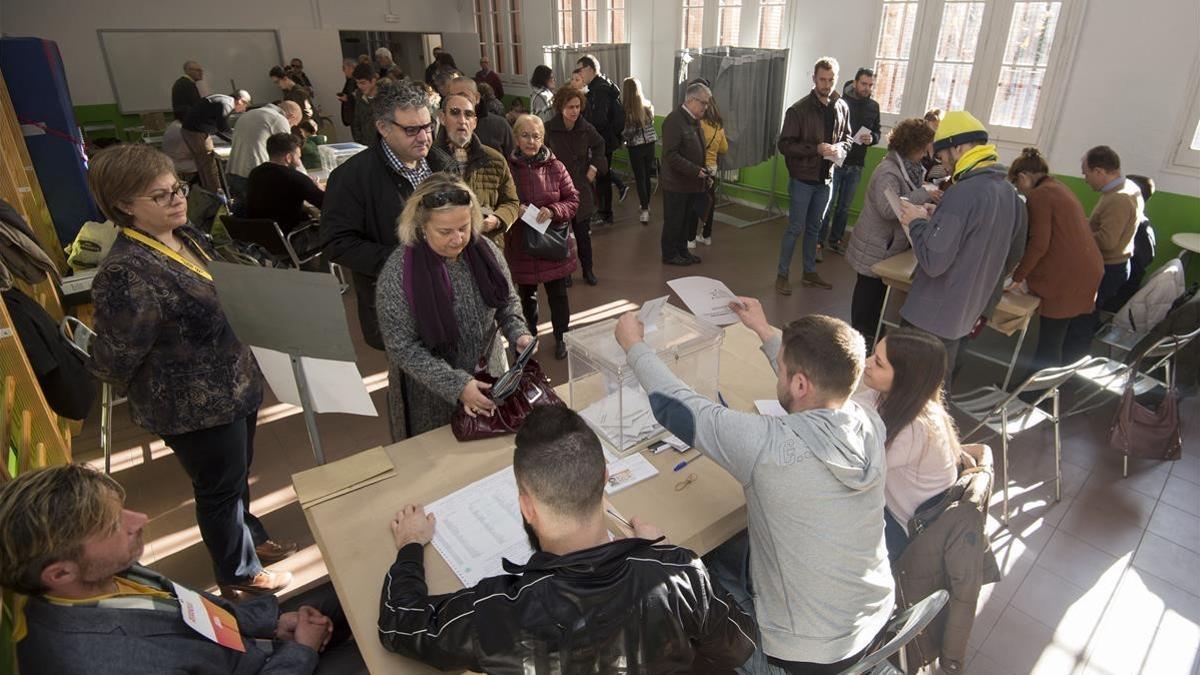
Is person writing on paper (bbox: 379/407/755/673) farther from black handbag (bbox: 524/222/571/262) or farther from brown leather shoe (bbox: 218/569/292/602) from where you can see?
black handbag (bbox: 524/222/571/262)

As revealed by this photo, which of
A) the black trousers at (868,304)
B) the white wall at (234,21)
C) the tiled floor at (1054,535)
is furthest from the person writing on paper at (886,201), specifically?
the white wall at (234,21)

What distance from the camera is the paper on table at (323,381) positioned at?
1.76 meters

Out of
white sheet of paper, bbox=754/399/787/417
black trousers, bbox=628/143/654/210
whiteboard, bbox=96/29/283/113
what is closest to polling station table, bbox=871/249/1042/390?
white sheet of paper, bbox=754/399/787/417

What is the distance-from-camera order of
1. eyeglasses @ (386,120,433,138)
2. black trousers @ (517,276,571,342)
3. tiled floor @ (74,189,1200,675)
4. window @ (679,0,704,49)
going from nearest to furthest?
tiled floor @ (74,189,1200,675)
eyeglasses @ (386,120,433,138)
black trousers @ (517,276,571,342)
window @ (679,0,704,49)

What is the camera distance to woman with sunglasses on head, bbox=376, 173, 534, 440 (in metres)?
2.04

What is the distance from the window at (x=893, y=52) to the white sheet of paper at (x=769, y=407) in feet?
17.6

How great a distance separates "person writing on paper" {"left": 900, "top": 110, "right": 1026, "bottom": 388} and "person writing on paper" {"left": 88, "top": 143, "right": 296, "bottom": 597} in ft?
9.77

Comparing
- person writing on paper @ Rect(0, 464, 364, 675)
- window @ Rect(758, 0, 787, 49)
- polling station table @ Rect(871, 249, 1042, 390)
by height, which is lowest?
polling station table @ Rect(871, 249, 1042, 390)

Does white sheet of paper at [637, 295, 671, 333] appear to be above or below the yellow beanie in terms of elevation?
below

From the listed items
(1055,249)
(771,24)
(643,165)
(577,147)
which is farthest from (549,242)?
(771,24)

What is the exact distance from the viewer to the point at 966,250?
3.03 metres

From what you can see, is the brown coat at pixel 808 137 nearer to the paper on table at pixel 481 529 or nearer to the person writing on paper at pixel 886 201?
the person writing on paper at pixel 886 201

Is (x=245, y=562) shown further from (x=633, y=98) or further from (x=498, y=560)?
(x=633, y=98)

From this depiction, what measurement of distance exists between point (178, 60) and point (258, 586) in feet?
36.6
